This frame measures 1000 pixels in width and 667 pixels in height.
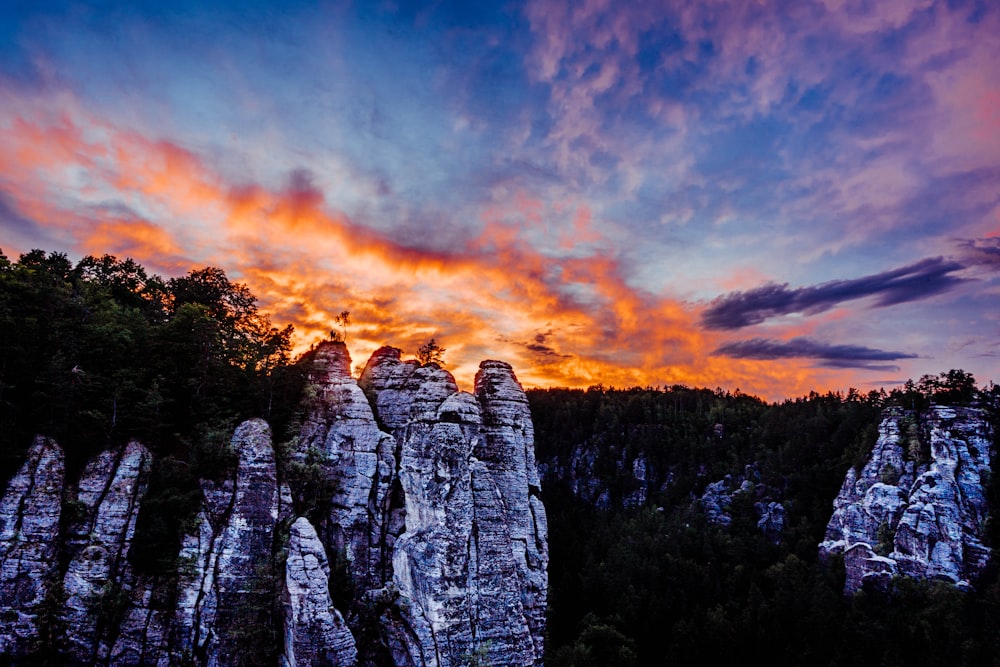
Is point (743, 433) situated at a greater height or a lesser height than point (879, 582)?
greater

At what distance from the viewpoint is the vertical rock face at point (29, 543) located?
20344 mm

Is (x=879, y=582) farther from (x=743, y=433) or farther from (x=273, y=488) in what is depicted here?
(x=743, y=433)

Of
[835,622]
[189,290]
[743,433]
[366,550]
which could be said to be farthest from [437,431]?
[743,433]

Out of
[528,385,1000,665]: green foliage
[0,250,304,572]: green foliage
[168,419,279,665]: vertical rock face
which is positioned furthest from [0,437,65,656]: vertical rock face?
[528,385,1000,665]: green foliage

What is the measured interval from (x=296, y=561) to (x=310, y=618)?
238 centimetres

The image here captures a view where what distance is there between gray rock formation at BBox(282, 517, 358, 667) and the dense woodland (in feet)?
12.3

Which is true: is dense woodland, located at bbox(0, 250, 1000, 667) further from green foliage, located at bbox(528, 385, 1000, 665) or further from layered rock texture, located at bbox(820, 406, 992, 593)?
layered rock texture, located at bbox(820, 406, 992, 593)

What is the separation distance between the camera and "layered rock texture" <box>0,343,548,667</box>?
21.3 metres

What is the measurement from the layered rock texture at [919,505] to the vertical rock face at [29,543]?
63.4 m

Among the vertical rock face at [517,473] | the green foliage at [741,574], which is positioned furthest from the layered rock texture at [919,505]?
the vertical rock face at [517,473]

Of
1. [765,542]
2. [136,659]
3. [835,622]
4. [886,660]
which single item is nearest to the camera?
[136,659]

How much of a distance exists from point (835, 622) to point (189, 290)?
6157 cm

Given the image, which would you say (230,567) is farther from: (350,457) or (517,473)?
(517,473)

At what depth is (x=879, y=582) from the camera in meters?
50.4
